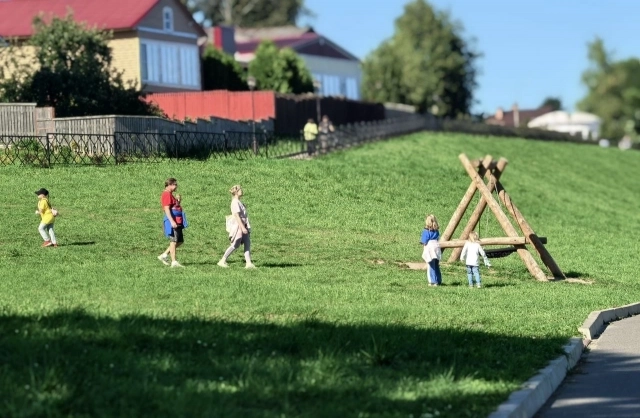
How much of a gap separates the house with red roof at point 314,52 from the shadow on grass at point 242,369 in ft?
255

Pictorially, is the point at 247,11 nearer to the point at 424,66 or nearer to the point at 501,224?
the point at 424,66

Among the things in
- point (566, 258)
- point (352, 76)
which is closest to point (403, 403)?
point (566, 258)

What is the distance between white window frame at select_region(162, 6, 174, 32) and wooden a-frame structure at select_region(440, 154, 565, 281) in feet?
147

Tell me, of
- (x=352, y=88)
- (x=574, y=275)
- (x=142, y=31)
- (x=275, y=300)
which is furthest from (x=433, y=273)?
(x=352, y=88)

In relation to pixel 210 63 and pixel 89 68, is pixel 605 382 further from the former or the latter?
pixel 210 63

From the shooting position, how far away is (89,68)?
189ft

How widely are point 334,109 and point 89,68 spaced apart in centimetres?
1463

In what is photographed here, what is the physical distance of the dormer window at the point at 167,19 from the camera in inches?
2820

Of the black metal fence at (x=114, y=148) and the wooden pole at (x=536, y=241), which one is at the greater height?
the black metal fence at (x=114, y=148)

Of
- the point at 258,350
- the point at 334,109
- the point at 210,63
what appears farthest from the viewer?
the point at 210,63

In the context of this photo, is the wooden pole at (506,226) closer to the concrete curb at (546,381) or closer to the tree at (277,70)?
the concrete curb at (546,381)

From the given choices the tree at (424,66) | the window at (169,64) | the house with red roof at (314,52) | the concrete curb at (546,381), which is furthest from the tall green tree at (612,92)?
the concrete curb at (546,381)

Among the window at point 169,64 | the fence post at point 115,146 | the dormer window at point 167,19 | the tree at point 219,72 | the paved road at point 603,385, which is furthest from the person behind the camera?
the tree at point 219,72

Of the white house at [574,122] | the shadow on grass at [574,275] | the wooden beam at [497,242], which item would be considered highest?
the white house at [574,122]
